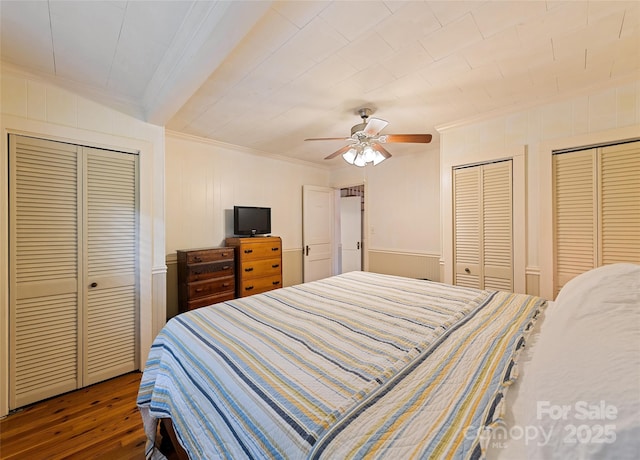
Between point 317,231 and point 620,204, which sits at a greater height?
point 620,204

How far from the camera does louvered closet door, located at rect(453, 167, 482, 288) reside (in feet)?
9.11

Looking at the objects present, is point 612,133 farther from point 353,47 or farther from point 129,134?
point 129,134

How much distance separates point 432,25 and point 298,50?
0.79 metres

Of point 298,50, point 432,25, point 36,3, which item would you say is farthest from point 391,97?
point 36,3

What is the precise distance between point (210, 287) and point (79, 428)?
1.53m

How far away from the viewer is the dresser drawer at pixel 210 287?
2.97m

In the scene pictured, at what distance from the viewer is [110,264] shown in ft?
7.58

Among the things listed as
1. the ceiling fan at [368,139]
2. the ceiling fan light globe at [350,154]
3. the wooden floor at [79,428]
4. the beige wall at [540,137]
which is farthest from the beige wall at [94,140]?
the beige wall at [540,137]

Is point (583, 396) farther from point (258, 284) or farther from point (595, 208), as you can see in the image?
point (258, 284)

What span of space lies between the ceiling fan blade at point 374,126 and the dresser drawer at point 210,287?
7.76 ft

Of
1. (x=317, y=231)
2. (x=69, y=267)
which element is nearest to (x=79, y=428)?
(x=69, y=267)

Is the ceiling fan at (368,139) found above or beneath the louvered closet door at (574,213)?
above

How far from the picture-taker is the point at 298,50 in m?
1.66

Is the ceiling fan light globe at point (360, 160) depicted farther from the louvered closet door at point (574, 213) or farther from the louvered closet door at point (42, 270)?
the louvered closet door at point (42, 270)
